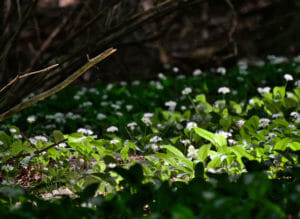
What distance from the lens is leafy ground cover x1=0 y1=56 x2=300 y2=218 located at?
5.46 ft

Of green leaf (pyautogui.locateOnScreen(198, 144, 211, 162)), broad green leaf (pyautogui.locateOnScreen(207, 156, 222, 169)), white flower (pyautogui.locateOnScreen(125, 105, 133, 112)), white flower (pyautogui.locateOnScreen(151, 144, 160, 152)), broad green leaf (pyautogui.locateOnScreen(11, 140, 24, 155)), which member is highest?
broad green leaf (pyautogui.locateOnScreen(11, 140, 24, 155))

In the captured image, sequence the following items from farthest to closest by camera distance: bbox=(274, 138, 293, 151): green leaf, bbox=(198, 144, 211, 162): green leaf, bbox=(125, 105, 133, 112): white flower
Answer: bbox=(125, 105, 133, 112): white flower
bbox=(198, 144, 211, 162): green leaf
bbox=(274, 138, 293, 151): green leaf

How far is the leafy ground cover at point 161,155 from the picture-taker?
1.66 metres

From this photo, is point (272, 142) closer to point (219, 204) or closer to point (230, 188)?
point (230, 188)

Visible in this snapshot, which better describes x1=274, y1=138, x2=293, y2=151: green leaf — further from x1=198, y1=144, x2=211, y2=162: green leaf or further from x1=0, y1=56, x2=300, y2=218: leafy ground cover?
x1=198, y1=144, x2=211, y2=162: green leaf

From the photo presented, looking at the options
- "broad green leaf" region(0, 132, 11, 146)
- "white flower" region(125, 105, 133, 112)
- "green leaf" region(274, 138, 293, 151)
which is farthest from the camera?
"white flower" region(125, 105, 133, 112)

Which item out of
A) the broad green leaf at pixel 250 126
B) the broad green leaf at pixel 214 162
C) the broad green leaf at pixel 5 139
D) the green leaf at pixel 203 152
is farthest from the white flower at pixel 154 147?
the broad green leaf at pixel 5 139

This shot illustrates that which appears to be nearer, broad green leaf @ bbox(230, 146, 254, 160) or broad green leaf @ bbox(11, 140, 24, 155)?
broad green leaf @ bbox(230, 146, 254, 160)

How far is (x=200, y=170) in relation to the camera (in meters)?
2.46

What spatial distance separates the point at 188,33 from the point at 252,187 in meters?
7.87

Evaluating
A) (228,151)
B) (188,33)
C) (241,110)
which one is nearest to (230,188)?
(228,151)

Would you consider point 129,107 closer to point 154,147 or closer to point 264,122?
point 154,147

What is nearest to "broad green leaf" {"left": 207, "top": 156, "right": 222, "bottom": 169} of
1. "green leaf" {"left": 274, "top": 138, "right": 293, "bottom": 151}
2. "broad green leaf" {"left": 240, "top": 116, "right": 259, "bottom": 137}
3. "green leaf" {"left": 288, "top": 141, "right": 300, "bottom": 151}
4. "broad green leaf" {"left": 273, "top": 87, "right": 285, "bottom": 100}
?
"green leaf" {"left": 274, "top": 138, "right": 293, "bottom": 151}

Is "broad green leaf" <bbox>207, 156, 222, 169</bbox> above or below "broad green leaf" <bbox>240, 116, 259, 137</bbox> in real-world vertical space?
above
